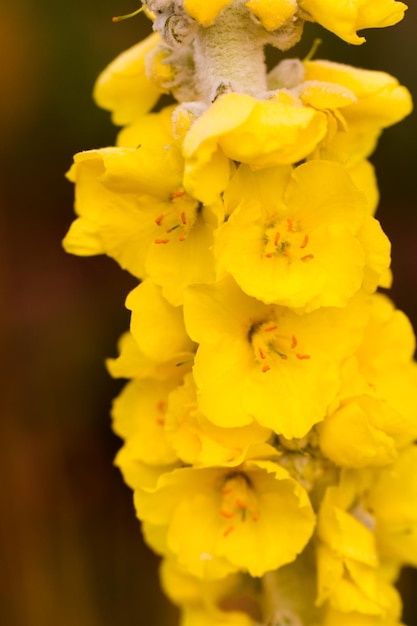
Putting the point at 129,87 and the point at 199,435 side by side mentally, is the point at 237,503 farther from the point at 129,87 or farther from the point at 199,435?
the point at 129,87

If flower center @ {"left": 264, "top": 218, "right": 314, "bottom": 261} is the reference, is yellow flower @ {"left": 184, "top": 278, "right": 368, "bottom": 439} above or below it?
below

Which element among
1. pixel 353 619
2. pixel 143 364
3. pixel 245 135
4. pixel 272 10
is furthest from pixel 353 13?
pixel 353 619

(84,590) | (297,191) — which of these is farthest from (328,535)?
(84,590)

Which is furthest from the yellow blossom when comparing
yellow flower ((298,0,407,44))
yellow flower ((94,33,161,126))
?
yellow flower ((298,0,407,44))

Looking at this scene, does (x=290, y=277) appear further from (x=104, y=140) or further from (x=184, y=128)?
(x=104, y=140)

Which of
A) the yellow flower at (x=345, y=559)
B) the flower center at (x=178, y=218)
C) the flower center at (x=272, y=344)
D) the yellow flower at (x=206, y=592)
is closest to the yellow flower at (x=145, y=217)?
the flower center at (x=178, y=218)

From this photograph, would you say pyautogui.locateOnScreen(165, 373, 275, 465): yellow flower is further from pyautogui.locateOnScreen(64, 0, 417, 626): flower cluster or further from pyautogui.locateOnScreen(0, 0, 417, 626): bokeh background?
pyautogui.locateOnScreen(0, 0, 417, 626): bokeh background
